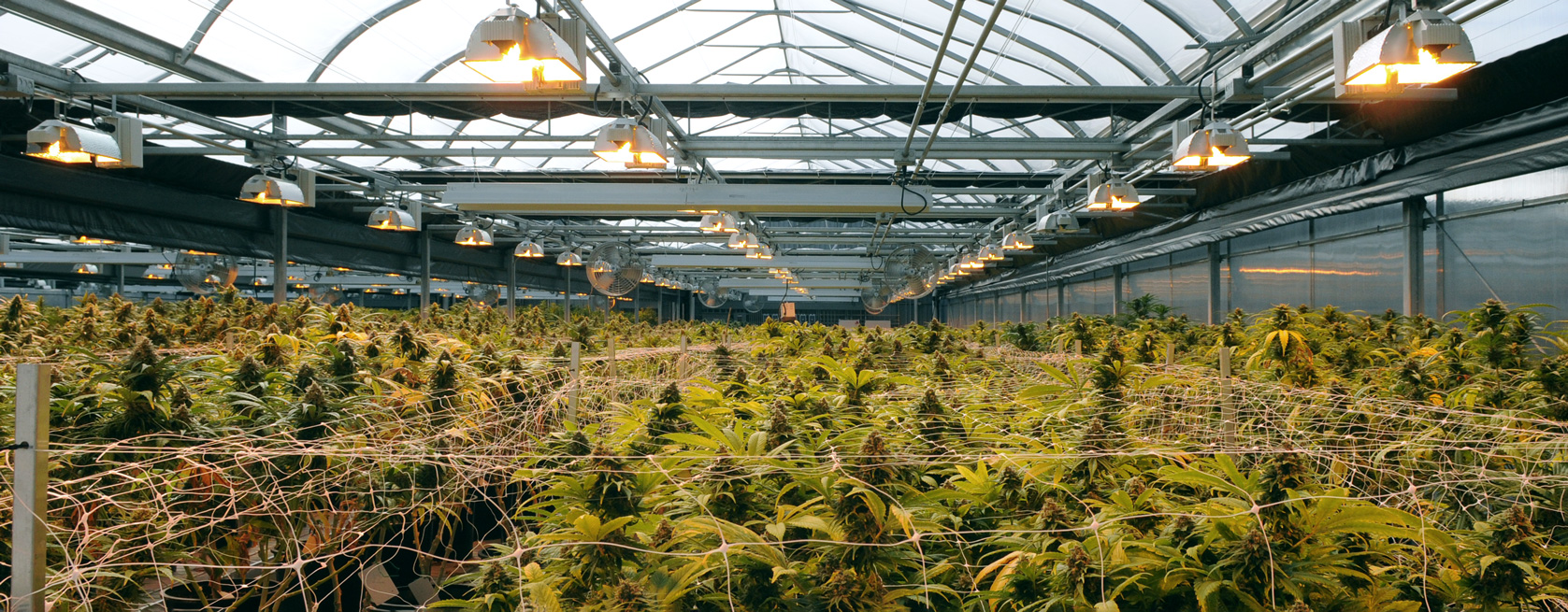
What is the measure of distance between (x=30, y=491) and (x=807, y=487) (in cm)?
142

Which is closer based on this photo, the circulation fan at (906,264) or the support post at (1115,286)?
the circulation fan at (906,264)

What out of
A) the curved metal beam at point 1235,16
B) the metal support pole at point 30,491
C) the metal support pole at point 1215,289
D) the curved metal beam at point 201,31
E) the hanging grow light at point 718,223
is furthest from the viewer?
the metal support pole at point 1215,289

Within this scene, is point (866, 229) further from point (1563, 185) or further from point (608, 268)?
point (1563, 185)

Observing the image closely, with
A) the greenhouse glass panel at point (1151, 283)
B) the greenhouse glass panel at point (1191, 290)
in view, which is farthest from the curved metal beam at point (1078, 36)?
the greenhouse glass panel at point (1151, 283)

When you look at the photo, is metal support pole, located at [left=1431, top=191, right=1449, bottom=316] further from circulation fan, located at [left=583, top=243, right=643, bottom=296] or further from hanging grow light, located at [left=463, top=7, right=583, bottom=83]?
circulation fan, located at [left=583, top=243, right=643, bottom=296]

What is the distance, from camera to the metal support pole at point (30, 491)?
4.23 ft

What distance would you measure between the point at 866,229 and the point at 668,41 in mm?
6898

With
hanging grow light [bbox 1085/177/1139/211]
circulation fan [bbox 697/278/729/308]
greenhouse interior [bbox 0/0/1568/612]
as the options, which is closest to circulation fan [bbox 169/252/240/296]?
greenhouse interior [bbox 0/0/1568/612]

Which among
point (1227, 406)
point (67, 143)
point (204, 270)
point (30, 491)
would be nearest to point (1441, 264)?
point (1227, 406)

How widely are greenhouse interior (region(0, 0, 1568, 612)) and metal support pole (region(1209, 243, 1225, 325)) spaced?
52 mm

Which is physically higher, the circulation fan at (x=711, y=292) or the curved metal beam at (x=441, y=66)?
the curved metal beam at (x=441, y=66)

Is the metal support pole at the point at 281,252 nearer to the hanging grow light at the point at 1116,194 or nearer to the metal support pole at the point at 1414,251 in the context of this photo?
the hanging grow light at the point at 1116,194

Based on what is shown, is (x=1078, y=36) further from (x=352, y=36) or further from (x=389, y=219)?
(x=389, y=219)

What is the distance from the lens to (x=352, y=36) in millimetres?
4551
